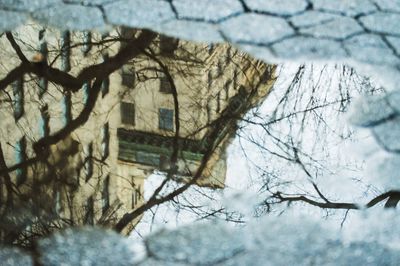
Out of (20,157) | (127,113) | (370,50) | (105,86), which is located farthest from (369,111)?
(20,157)

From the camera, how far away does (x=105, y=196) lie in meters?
2.73

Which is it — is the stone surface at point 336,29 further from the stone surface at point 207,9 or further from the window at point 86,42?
the window at point 86,42

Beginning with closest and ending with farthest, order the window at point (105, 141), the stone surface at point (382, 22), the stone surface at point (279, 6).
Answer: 1. the window at point (105, 141)
2. the stone surface at point (382, 22)
3. the stone surface at point (279, 6)

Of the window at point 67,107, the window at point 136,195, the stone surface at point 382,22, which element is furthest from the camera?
the stone surface at point 382,22

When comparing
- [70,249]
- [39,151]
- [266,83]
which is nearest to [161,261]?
[70,249]

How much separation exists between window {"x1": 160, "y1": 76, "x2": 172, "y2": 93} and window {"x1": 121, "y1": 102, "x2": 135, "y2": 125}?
176mm

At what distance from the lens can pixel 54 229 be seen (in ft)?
8.23

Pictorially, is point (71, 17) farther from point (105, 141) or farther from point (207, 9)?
point (105, 141)

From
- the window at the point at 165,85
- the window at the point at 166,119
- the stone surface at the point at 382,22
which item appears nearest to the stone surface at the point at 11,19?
the window at the point at 165,85

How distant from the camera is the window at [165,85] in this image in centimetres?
329

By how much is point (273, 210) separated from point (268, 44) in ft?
3.51

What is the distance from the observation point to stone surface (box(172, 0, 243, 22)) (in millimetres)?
3580

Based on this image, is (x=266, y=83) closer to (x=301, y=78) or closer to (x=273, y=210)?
(x=301, y=78)

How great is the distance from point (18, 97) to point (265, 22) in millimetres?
1335
